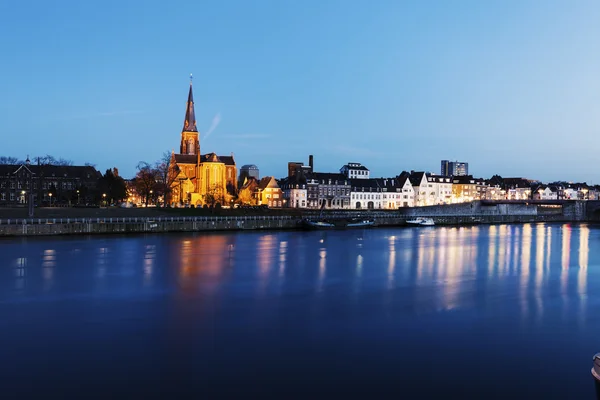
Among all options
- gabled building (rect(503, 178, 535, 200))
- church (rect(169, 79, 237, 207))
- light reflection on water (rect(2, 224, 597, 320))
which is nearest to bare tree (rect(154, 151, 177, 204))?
church (rect(169, 79, 237, 207))

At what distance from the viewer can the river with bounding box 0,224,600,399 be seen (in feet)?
38.8

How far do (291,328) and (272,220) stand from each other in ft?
168

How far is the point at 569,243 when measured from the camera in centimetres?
5291

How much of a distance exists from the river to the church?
6547 cm

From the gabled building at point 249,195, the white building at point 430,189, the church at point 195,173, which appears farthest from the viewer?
the white building at point 430,189

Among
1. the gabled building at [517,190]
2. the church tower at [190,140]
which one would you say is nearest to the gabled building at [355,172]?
the church tower at [190,140]

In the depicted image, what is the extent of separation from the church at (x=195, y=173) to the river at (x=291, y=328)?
65474 mm

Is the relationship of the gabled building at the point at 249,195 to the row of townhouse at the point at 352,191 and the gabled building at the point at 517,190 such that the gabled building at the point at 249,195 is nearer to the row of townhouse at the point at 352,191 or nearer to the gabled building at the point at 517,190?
the row of townhouse at the point at 352,191

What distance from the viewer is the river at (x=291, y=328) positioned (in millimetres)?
11820

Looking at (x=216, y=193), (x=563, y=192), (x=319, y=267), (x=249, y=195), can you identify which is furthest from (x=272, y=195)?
(x=563, y=192)

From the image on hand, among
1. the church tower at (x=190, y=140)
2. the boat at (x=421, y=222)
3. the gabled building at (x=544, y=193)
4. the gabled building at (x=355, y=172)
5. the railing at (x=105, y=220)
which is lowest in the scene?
the boat at (x=421, y=222)

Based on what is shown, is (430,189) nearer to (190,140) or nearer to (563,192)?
(190,140)

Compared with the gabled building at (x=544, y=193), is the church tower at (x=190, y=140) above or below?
above

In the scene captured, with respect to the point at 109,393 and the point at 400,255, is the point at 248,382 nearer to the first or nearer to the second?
the point at 109,393
